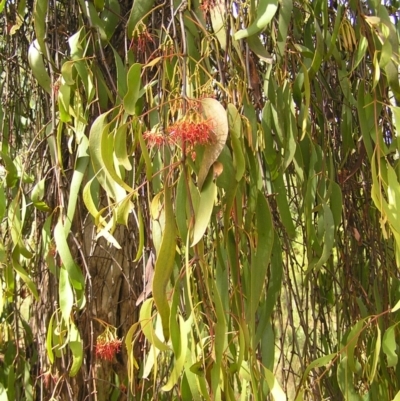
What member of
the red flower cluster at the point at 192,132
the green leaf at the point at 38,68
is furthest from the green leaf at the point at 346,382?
the green leaf at the point at 38,68

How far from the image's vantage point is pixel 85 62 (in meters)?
0.86

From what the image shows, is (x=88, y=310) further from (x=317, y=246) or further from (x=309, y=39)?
(x=309, y=39)

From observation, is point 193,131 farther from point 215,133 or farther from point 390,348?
point 390,348

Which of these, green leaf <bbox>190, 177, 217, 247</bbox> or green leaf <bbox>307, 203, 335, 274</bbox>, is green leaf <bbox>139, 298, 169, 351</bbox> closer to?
green leaf <bbox>190, 177, 217, 247</bbox>

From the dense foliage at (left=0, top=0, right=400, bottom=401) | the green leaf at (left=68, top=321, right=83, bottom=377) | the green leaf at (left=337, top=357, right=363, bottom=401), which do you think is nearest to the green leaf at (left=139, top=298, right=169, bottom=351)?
the dense foliage at (left=0, top=0, right=400, bottom=401)

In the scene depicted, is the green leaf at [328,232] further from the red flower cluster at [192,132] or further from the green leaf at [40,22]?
the green leaf at [40,22]

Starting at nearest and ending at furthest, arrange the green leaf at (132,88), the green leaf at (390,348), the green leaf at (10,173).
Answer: the green leaf at (132,88)
the green leaf at (390,348)
the green leaf at (10,173)

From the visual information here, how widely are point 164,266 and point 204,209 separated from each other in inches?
2.5

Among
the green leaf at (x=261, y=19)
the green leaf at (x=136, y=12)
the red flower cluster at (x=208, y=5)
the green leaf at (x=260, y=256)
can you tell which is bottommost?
the green leaf at (x=260, y=256)

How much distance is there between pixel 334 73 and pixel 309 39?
0.18 m

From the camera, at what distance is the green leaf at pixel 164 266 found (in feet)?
1.76

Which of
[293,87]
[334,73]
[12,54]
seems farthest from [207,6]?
[12,54]

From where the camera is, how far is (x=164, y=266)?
54 cm

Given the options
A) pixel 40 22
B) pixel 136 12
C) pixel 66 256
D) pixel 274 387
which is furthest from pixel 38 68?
pixel 274 387
